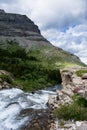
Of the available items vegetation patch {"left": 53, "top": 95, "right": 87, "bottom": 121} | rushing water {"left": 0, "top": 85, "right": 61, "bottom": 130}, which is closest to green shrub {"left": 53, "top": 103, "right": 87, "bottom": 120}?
vegetation patch {"left": 53, "top": 95, "right": 87, "bottom": 121}

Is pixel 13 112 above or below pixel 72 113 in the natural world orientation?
below

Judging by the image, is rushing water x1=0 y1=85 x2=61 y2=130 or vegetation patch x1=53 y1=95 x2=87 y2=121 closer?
vegetation patch x1=53 y1=95 x2=87 y2=121

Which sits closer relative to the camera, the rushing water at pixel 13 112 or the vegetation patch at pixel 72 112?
the vegetation patch at pixel 72 112

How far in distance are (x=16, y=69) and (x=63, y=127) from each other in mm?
78387

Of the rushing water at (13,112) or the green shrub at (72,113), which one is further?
the rushing water at (13,112)

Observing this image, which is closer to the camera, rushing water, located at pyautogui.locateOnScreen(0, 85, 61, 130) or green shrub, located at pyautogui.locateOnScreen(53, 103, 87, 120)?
green shrub, located at pyautogui.locateOnScreen(53, 103, 87, 120)

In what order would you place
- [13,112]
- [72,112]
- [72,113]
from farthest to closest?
[13,112] → [72,112] → [72,113]

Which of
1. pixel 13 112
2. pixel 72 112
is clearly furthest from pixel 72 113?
pixel 13 112

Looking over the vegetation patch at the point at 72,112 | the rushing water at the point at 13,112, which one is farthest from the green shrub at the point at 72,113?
the rushing water at the point at 13,112

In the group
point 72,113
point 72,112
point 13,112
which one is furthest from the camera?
point 13,112

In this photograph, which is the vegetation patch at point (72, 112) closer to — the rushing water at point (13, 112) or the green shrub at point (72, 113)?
the green shrub at point (72, 113)

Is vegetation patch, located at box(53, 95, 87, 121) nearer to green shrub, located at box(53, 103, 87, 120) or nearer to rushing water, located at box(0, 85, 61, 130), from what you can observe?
green shrub, located at box(53, 103, 87, 120)

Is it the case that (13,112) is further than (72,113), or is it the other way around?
(13,112)

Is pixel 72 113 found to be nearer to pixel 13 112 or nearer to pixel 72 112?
pixel 72 112
